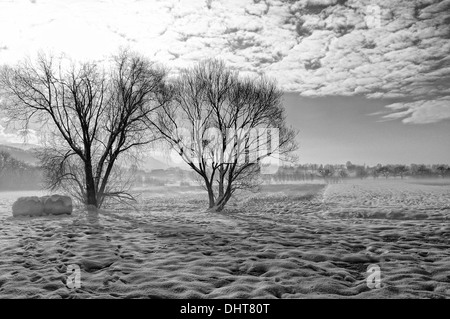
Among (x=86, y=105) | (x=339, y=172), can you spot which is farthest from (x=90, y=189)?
(x=339, y=172)

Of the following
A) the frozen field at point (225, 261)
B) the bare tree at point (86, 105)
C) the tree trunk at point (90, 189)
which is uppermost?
the bare tree at point (86, 105)

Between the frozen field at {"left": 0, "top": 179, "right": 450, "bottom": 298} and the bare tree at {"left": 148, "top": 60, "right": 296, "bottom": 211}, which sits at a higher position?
the bare tree at {"left": 148, "top": 60, "right": 296, "bottom": 211}

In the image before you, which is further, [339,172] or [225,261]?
[339,172]

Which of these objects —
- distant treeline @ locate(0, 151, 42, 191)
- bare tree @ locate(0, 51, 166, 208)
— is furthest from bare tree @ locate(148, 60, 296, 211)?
distant treeline @ locate(0, 151, 42, 191)

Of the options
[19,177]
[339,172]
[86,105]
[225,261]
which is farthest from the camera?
[339,172]

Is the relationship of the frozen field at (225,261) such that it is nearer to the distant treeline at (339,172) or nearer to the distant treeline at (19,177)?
the distant treeline at (19,177)

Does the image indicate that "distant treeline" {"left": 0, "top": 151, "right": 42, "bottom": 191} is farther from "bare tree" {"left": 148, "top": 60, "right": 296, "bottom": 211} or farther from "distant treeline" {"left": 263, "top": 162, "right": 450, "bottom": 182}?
"distant treeline" {"left": 263, "top": 162, "right": 450, "bottom": 182}

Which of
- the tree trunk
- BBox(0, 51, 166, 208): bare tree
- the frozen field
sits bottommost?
the frozen field

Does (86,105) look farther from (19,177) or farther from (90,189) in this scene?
(19,177)

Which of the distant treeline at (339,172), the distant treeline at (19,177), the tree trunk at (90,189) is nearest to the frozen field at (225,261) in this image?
the tree trunk at (90,189)

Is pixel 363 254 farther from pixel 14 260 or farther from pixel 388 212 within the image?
pixel 388 212

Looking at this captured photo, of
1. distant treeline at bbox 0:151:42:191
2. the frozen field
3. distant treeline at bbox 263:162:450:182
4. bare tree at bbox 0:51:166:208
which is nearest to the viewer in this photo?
the frozen field
